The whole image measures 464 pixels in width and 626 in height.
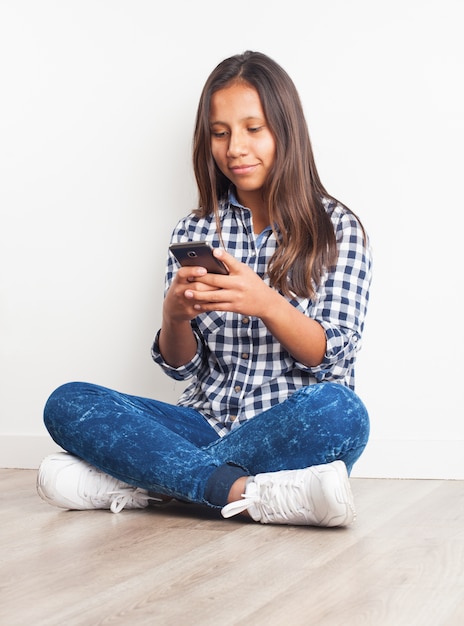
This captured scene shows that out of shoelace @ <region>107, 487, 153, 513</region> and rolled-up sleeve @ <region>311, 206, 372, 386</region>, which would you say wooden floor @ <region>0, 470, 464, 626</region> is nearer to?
shoelace @ <region>107, 487, 153, 513</region>

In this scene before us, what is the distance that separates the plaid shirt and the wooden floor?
0.24 metres

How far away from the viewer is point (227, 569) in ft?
3.26

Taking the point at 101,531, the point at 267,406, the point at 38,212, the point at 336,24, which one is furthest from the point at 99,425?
the point at 336,24

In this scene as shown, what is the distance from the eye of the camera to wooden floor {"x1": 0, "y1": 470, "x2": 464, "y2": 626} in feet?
2.67

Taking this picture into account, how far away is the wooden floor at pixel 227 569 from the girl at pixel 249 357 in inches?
2.6

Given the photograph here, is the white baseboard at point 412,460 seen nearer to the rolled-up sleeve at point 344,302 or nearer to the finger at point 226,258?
the rolled-up sleeve at point 344,302

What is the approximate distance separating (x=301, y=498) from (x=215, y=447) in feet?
0.80

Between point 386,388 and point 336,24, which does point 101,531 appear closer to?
point 386,388

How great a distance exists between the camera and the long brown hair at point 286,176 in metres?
1.54

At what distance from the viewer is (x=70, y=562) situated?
41.3 inches

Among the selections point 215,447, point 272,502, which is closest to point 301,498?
point 272,502

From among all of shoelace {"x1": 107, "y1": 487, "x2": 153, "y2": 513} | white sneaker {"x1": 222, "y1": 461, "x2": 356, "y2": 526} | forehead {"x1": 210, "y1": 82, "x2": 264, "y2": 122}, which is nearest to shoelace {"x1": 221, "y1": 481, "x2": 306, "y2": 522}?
white sneaker {"x1": 222, "y1": 461, "x2": 356, "y2": 526}

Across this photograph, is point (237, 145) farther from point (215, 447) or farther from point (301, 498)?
point (301, 498)

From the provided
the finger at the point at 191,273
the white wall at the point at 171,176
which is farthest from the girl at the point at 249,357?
the white wall at the point at 171,176
